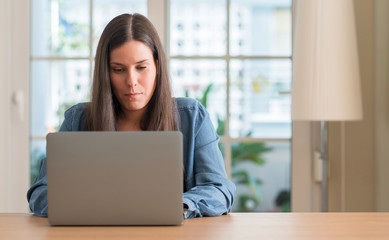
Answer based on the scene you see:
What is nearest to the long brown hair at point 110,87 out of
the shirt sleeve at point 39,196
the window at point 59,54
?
the shirt sleeve at point 39,196

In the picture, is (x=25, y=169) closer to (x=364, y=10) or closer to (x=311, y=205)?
(x=311, y=205)

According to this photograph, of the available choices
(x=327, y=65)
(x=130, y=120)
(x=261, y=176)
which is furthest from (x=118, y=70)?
(x=261, y=176)

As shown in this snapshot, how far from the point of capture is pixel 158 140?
1293 millimetres

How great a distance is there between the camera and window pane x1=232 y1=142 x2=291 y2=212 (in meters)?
3.32

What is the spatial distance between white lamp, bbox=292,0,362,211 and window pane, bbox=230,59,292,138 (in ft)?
1.95

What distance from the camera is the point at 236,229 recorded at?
4.48ft

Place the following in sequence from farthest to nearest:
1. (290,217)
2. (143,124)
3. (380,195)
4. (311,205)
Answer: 1. (311,205)
2. (380,195)
3. (143,124)
4. (290,217)

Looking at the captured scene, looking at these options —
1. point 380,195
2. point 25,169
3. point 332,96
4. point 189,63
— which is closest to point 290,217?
point 332,96

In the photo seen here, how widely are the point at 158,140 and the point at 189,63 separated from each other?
196cm

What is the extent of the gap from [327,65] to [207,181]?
3.48ft

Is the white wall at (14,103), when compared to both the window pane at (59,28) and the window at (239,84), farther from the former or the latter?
the window at (239,84)

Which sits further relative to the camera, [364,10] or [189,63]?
[189,63]

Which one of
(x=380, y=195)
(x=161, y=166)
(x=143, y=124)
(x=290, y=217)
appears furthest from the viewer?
(x=380, y=195)

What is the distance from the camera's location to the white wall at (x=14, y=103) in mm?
3127
